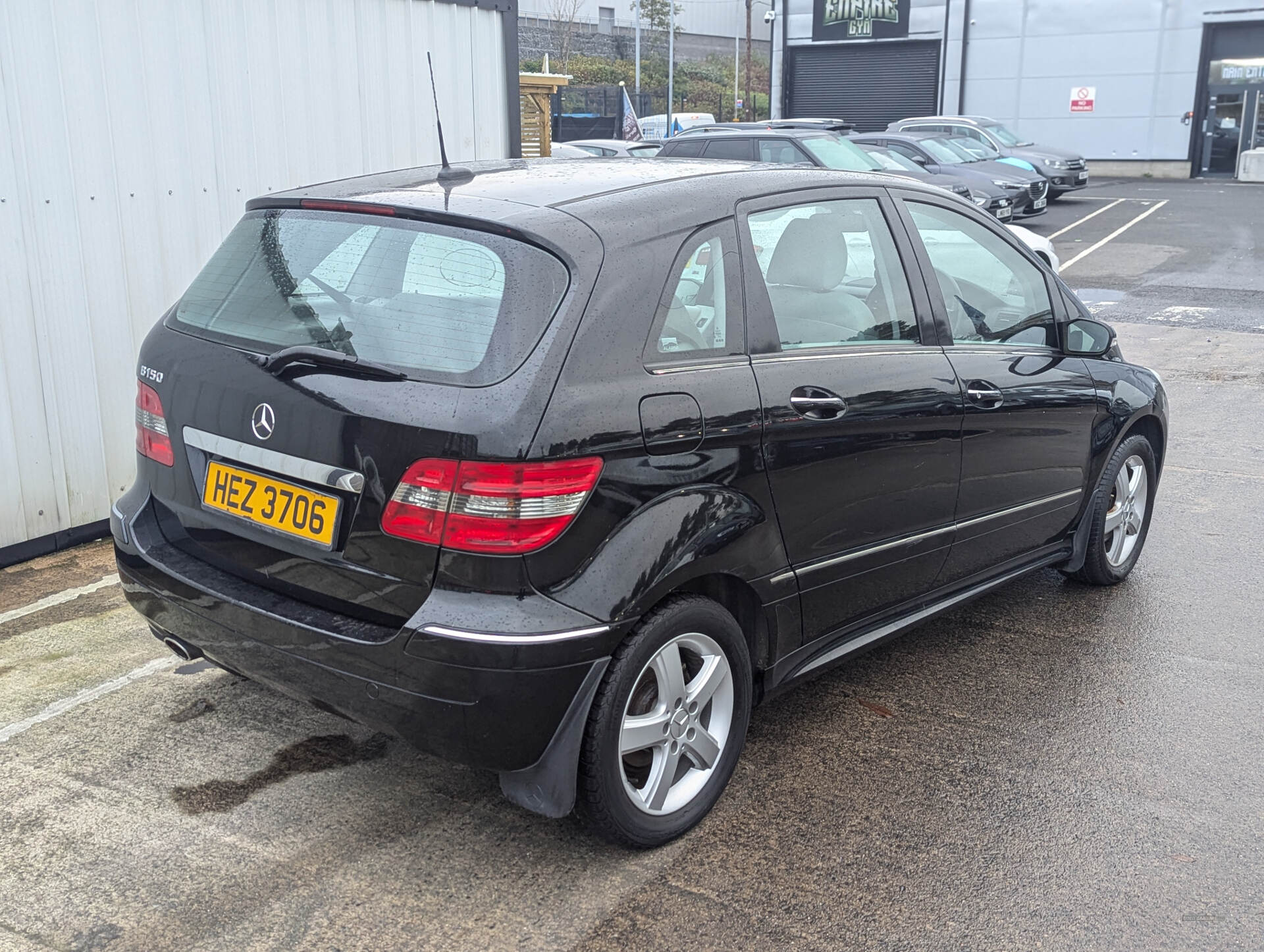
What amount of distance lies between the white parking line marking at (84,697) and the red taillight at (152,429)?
0.99m

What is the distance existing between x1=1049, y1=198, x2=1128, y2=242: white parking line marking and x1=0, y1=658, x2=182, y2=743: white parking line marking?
18.0m

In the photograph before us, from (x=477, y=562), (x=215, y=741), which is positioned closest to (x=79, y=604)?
(x=215, y=741)

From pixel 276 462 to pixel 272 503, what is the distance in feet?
0.37

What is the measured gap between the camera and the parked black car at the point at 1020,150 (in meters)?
24.2

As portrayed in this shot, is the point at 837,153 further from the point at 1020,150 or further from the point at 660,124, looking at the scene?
the point at 660,124

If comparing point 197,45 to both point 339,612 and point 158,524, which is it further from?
point 339,612

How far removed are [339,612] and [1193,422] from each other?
22.3 feet

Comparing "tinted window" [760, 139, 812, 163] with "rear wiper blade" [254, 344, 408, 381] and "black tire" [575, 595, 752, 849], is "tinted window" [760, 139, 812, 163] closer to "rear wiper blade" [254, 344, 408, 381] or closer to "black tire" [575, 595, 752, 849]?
"black tire" [575, 595, 752, 849]

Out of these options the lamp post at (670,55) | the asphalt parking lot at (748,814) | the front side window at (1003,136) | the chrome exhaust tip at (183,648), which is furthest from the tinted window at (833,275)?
the lamp post at (670,55)

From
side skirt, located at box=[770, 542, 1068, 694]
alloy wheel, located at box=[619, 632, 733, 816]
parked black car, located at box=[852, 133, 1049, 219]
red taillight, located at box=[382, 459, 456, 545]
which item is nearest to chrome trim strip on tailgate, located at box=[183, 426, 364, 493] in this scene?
red taillight, located at box=[382, 459, 456, 545]

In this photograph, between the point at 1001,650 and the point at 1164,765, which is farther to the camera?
the point at 1001,650

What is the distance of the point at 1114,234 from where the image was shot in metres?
19.8

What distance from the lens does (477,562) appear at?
261 centimetres

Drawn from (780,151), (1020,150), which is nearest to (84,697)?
(780,151)
